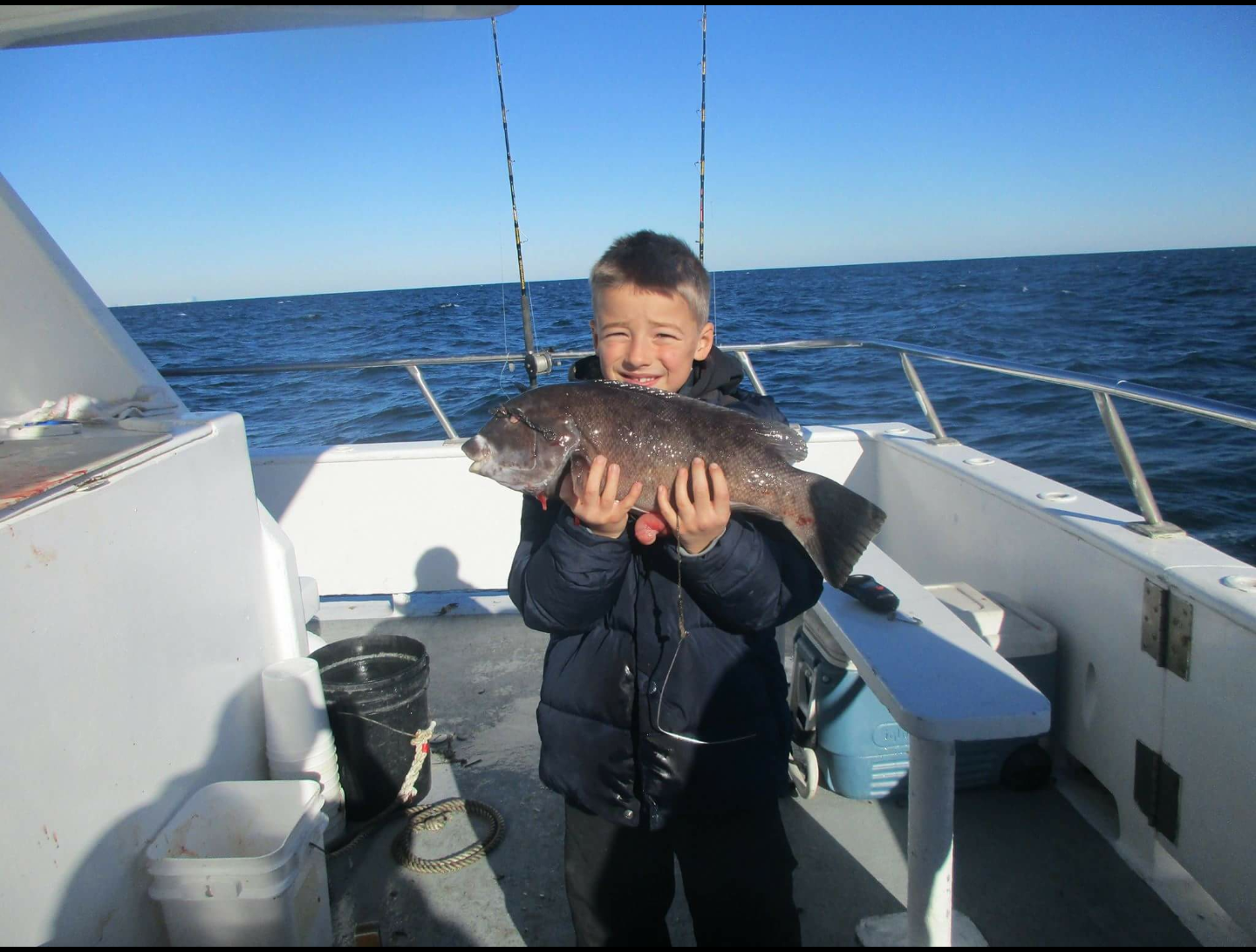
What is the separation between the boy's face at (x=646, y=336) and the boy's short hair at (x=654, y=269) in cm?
2

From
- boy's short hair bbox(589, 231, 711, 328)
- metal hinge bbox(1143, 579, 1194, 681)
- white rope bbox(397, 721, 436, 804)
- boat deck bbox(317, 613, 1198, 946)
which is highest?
boy's short hair bbox(589, 231, 711, 328)

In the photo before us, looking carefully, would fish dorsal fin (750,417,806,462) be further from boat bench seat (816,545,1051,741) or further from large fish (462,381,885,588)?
boat bench seat (816,545,1051,741)

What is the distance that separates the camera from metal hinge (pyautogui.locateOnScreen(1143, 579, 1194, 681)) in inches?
99.3

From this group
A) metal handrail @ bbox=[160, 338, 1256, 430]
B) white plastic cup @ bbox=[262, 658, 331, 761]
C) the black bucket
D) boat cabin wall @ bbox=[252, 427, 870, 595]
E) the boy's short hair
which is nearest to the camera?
the boy's short hair

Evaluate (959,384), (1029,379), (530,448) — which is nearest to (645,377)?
(530,448)

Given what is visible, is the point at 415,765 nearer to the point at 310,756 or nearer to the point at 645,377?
the point at 310,756

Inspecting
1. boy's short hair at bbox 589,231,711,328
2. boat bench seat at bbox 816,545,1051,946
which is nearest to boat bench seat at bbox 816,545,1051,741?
boat bench seat at bbox 816,545,1051,946

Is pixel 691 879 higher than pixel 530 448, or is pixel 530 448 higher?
pixel 530 448

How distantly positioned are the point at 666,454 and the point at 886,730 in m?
1.87

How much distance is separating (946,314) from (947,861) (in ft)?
107

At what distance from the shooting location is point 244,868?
2.06 meters

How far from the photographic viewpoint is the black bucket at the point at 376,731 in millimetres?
3096

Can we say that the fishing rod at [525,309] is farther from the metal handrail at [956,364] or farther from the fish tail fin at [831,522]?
the fish tail fin at [831,522]

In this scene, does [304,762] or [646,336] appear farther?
[304,762]
